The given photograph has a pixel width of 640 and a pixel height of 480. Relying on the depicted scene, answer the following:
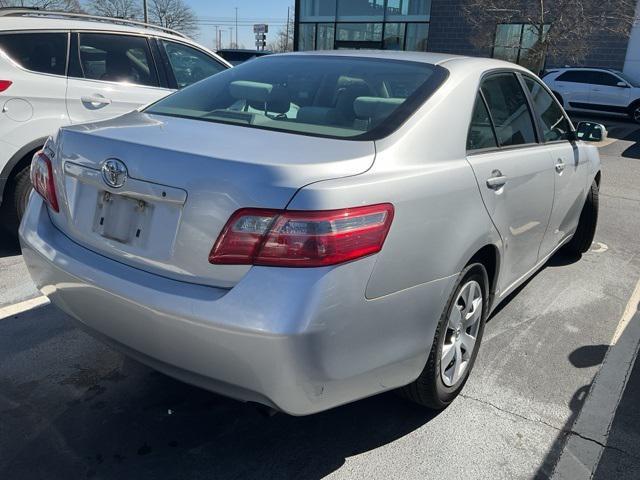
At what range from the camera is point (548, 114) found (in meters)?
3.86

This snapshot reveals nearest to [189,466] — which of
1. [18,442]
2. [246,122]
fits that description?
[18,442]

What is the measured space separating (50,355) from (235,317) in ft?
5.65

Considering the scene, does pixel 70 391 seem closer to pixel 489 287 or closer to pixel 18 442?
pixel 18 442

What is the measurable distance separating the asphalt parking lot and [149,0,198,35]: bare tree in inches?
2013

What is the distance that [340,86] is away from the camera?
9.71 feet

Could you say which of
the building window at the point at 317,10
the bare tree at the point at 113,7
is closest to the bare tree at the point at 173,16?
the bare tree at the point at 113,7

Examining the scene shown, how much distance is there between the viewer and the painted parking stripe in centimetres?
241

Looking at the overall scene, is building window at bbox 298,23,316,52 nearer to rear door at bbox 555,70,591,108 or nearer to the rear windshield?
rear door at bbox 555,70,591,108

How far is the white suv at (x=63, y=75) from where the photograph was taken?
4227 millimetres

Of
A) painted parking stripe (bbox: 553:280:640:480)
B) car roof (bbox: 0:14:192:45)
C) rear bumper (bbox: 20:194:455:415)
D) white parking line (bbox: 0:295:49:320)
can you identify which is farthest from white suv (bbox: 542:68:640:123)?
rear bumper (bbox: 20:194:455:415)

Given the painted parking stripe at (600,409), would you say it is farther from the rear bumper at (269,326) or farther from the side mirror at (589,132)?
the side mirror at (589,132)

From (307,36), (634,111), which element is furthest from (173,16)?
(634,111)

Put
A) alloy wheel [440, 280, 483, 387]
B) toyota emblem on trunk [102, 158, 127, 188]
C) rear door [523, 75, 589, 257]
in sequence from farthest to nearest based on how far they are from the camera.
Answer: rear door [523, 75, 589, 257], alloy wheel [440, 280, 483, 387], toyota emblem on trunk [102, 158, 127, 188]

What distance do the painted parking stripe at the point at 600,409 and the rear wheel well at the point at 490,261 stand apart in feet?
2.34
